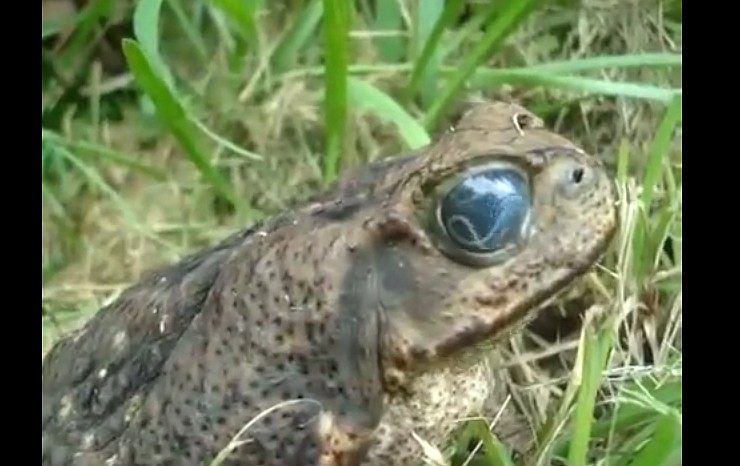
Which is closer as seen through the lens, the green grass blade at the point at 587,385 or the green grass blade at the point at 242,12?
the green grass blade at the point at 587,385

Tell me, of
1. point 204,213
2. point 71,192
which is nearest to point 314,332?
point 204,213

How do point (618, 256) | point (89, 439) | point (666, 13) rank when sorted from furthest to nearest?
point (666, 13) → point (618, 256) → point (89, 439)

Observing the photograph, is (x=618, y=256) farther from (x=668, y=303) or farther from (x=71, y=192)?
(x=71, y=192)

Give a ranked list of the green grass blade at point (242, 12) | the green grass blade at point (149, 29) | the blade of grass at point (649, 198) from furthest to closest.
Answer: the green grass blade at point (242, 12) < the green grass blade at point (149, 29) < the blade of grass at point (649, 198)

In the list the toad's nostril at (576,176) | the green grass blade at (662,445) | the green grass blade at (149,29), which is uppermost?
the green grass blade at (149,29)

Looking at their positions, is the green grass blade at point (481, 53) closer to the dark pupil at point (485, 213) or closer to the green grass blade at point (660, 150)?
the green grass blade at point (660, 150)

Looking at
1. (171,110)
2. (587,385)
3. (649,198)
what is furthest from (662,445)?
(171,110)

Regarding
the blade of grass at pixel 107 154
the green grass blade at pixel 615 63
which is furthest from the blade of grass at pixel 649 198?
the blade of grass at pixel 107 154
